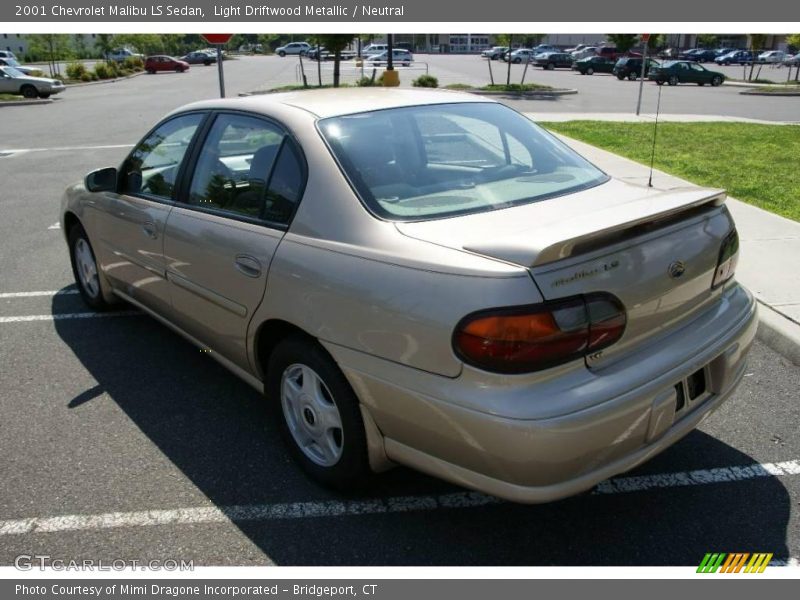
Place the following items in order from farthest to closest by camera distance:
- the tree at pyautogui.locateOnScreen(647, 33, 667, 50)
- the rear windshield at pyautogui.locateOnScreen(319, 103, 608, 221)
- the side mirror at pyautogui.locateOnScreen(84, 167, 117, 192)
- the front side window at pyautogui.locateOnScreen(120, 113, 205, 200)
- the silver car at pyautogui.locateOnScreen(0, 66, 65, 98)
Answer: the silver car at pyautogui.locateOnScreen(0, 66, 65, 98) < the tree at pyautogui.locateOnScreen(647, 33, 667, 50) < the side mirror at pyautogui.locateOnScreen(84, 167, 117, 192) < the front side window at pyautogui.locateOnScreen(120, 113, 205, 200) < the rear windshield at pyautogui.locateOnScreen(319, 103, 608, 221)

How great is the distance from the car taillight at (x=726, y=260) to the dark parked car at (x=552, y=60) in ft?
169

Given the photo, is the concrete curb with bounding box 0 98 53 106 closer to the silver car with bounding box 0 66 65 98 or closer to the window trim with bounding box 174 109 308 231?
the silver car with bounding box 0 66 65 98

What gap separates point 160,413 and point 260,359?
0.90 m

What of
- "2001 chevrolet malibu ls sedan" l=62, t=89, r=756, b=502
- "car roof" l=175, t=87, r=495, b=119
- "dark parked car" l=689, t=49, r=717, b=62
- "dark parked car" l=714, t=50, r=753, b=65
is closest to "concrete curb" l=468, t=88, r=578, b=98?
"car roof" l=175, t=87, r=495, b=119

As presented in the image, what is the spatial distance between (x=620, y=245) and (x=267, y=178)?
1.66m

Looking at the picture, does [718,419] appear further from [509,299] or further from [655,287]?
[509,299]

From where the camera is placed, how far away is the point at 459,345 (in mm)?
2283

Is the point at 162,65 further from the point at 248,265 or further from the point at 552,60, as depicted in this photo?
the point at 248,265

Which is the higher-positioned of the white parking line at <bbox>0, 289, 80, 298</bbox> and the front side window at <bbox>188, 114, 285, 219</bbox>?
the front side window at <bbox>188, 114, 285, 219</bbox>

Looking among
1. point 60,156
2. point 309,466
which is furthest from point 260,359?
point 60,156

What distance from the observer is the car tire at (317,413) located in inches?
109

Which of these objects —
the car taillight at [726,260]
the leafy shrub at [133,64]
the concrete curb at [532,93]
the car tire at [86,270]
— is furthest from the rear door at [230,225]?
the leafy shrub at [133,64]

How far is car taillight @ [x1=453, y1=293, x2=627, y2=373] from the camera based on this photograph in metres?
2.22

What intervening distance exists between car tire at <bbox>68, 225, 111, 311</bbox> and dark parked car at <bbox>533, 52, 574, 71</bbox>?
50.3m
